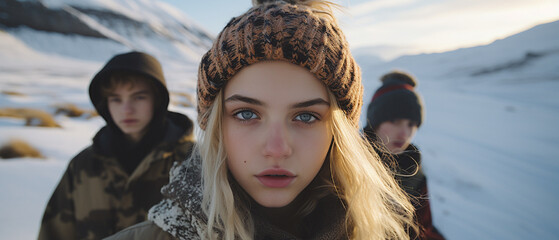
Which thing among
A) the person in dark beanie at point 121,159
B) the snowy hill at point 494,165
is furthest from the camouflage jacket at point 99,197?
the snowy hill at point 494,165

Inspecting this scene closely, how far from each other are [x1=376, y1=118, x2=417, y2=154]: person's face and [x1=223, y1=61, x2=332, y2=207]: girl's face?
1.57m

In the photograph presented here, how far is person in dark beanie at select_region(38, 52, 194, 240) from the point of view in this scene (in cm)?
185

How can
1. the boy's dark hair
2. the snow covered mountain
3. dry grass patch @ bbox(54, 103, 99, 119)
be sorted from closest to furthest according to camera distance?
the boy's dark hair → dry grass patch @ bbox(54, 103, 99, 119) → the snow covered mountain

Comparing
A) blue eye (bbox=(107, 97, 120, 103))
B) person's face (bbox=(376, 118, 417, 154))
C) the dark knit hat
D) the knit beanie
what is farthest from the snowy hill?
blue eye (bbox=(107, 97, 120, 103))

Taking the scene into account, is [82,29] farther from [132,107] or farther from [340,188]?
[340,188]

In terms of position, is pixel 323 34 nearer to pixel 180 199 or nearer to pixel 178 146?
pixel 180 199

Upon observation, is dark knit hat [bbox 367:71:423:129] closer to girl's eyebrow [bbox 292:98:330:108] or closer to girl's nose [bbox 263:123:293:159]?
girl's eyebrow [bbox 292:98:330:108]

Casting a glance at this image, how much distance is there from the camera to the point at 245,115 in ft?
3.57

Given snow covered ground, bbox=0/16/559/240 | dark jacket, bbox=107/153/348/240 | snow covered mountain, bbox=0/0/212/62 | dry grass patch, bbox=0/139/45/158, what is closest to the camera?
dark jacket, bbox=107/153/348/240

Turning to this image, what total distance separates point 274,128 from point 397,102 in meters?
1.92

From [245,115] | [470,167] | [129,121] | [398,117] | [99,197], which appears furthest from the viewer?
[470,167]

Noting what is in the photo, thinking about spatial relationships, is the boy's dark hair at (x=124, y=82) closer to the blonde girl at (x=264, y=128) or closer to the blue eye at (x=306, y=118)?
the blonde girl at (x=264, y=128)

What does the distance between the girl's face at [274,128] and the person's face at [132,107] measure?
1.34 meters

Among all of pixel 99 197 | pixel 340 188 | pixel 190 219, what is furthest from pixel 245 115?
pixel 99 197
